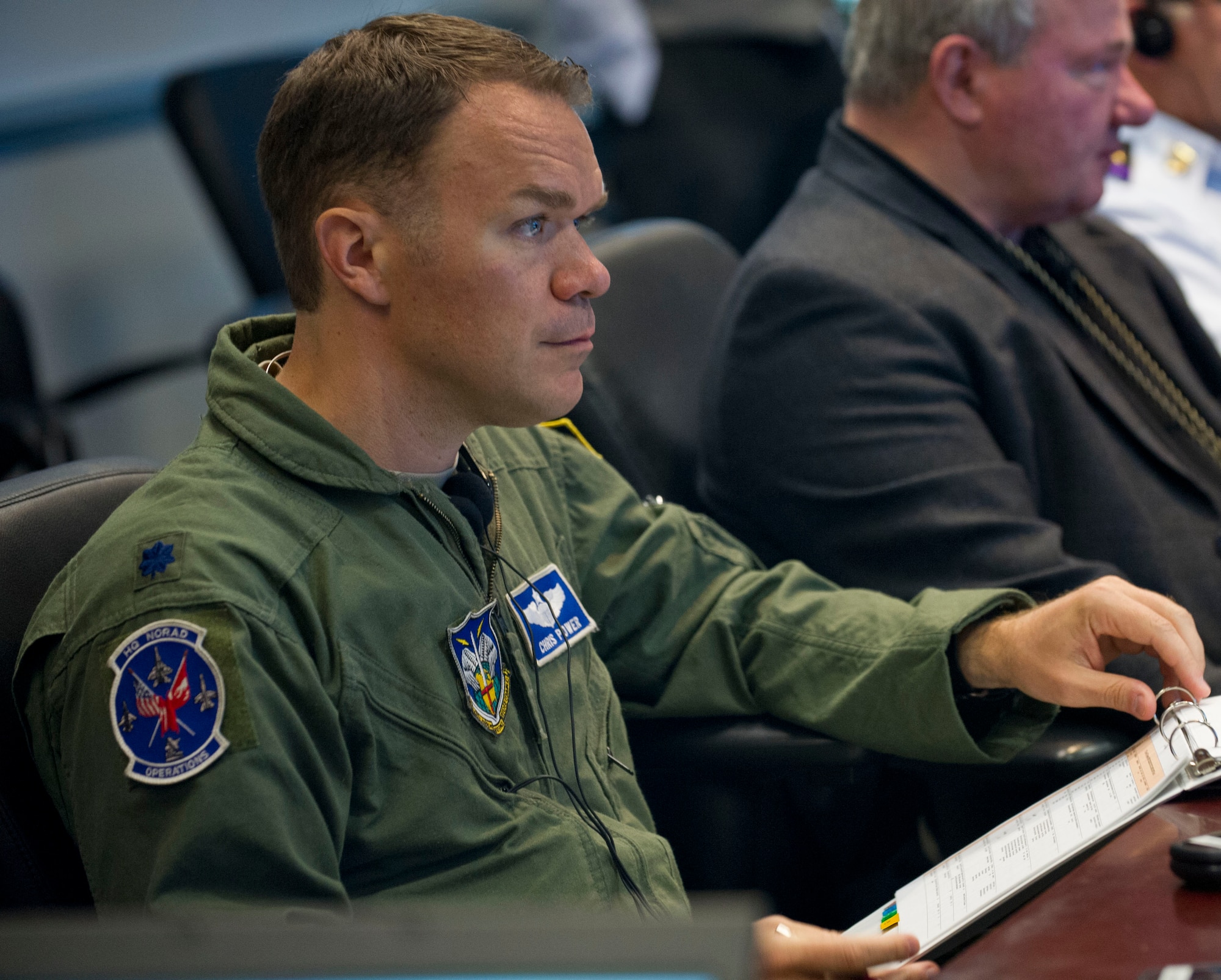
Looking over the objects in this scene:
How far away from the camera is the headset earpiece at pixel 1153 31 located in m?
2.18

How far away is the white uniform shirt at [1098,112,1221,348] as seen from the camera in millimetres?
2254

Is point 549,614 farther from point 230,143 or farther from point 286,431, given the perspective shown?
point 230,143

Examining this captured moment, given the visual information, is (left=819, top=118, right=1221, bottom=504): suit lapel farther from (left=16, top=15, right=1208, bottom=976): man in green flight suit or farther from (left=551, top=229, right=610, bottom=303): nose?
(left=551, top=229, right=610, bottom=303): nose

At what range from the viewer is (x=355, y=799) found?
903mm

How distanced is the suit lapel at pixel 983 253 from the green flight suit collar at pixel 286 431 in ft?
2.95

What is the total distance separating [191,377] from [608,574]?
2.76 meters

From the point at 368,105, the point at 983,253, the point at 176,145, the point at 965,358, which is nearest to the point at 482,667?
the point at 368,105

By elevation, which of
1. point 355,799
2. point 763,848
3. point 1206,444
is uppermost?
point 355,799

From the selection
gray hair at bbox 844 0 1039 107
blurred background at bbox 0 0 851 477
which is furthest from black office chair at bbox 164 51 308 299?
gray hair at bbox 844 0 1039 107

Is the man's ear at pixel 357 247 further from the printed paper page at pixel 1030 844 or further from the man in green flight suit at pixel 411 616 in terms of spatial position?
the printed paper page at pixel 1030 844

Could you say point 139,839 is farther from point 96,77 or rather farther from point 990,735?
point 96,77

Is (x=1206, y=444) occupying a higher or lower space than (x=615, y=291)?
lower

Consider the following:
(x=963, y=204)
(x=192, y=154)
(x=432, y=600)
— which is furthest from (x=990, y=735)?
(x=192, y=154)

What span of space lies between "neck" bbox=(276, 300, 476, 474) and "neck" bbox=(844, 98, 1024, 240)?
2.93 feet
